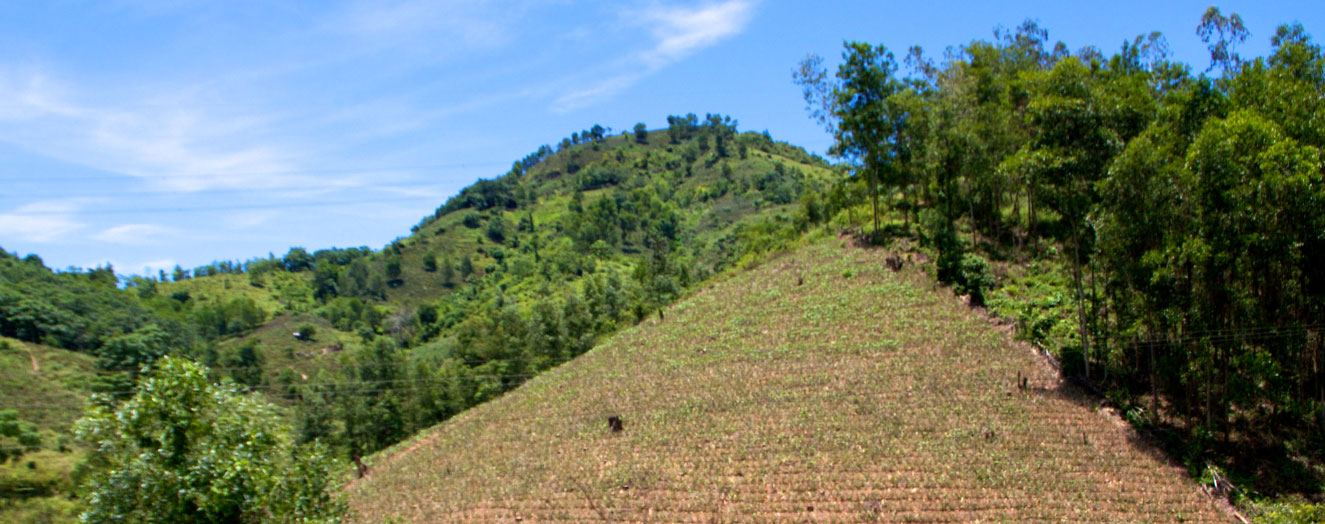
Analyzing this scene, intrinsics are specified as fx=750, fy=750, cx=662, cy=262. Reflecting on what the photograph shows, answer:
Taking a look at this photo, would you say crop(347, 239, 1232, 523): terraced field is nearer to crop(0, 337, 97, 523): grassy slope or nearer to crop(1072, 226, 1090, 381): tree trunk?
crop(1072, 226, 1090, 381): tree trunk

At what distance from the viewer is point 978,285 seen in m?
38.9

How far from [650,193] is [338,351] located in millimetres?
85219

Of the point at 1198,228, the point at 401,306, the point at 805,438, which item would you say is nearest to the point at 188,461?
the point at 805,438

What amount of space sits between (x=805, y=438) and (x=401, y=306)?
116 meters

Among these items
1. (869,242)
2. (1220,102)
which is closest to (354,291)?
(869,242)

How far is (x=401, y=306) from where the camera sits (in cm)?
13238

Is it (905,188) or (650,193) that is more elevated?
(650,193)

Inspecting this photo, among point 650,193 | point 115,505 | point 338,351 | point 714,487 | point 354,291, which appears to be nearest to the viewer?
point 115,505

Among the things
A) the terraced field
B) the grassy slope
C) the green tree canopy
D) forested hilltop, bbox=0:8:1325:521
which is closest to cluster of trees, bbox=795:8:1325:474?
forested hilltop, bbox=0:8:1325:521

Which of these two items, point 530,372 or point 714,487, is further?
point 530,372

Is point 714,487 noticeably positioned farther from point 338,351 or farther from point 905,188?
point 338,351

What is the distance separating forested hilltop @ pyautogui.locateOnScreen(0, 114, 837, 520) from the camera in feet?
163

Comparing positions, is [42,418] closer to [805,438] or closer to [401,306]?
[805,438]

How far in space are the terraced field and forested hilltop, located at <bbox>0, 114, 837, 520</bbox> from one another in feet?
26.9
